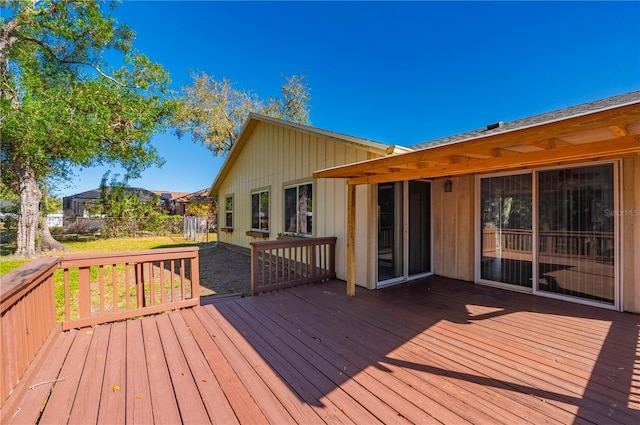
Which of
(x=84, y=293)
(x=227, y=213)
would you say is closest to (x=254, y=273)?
(x=84, y=293)

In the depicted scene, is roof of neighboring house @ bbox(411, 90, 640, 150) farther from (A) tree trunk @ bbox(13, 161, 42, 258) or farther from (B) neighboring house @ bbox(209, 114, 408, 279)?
(A) tree trunk @ bbox(13, 161, 42, 258)

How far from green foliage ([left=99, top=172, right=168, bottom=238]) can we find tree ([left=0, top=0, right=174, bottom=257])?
2219 millimetres

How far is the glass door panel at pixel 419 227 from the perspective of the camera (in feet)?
17.5

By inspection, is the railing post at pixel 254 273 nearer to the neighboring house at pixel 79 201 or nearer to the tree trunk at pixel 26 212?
the tree trunk at pixel 26 212

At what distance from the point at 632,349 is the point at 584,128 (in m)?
2.35

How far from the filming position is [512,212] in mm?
4613

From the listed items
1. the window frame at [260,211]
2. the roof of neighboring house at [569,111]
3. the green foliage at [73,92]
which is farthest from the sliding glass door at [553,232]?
the green foliage at [73,92]

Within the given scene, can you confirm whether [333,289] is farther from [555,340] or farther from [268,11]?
[268,11]

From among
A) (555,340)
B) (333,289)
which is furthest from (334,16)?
(555,340)

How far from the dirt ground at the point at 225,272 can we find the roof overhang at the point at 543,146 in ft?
12.5

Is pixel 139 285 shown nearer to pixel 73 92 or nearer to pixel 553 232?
pixel 553 232

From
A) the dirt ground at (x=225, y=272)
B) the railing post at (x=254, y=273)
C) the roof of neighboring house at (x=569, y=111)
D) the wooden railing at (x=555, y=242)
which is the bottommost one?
the dirt ground at (x=225, y=272)

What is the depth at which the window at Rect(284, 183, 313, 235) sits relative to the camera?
20.5 ft

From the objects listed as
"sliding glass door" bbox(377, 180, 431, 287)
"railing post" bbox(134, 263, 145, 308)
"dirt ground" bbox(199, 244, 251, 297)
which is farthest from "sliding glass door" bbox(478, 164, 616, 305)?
"railing post" bbox(134, 263, 145, 308)
